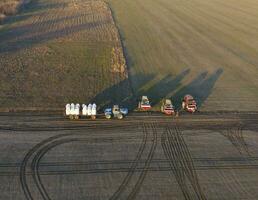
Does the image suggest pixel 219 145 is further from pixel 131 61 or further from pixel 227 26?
pixel 227 26

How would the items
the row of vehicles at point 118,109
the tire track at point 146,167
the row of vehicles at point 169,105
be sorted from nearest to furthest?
1. the tire track at point 146,167
2. the row of vehicles at point 118,109
3. the row of vehicles at point 169,105

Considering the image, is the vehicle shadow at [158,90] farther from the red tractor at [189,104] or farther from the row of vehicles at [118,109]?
the row of vehicles at [118,109]

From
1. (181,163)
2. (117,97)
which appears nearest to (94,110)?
(117,97)

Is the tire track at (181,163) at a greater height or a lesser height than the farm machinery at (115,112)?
lesser

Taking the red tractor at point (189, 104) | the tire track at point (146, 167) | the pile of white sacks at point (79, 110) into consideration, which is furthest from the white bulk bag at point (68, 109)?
the red tractor at point (189, 104)

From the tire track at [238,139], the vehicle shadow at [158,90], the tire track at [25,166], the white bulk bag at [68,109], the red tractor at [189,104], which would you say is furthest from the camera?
the vehicle shadow at [158,90]

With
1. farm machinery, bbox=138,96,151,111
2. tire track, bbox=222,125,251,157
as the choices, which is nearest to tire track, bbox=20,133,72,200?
farm machinery, bbox=138,96,151,111

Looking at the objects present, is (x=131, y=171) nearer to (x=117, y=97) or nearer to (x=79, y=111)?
(x=79, y=111)
